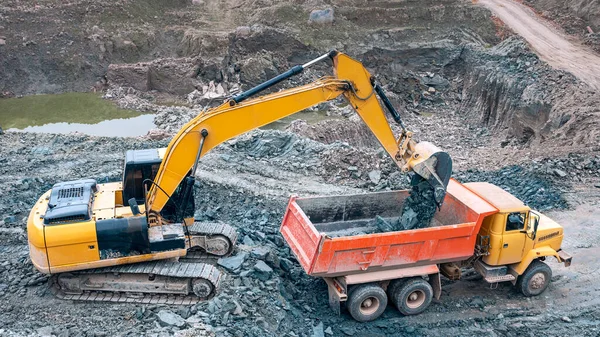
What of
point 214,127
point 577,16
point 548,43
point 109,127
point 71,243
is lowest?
point 109,127

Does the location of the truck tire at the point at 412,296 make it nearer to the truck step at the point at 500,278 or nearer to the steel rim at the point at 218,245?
the truck step at the point at 500,278

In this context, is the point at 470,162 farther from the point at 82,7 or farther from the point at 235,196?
the point at 82,7

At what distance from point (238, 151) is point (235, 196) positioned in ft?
10.7

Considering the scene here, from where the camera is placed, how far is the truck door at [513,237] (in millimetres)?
8648

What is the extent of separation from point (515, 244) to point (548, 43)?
1869cm

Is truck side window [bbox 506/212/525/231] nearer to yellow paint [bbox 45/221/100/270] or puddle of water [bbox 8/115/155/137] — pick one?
yellow paint [bbox 45/221/100/270]

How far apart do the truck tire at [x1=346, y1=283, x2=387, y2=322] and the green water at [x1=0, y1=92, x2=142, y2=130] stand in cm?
1782

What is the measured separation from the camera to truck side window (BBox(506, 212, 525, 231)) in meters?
8.62

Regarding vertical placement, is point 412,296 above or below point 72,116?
above

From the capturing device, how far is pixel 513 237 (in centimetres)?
871

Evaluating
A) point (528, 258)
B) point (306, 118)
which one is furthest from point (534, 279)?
point (306, 118)

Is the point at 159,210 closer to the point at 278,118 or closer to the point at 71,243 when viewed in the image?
the point at 71,243

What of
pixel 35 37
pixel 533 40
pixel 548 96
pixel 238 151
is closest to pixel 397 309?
pixel 238 151

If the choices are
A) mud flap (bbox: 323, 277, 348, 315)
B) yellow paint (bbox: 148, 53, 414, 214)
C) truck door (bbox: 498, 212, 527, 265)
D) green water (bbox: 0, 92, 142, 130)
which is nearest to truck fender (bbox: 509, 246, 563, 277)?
truck door (bbox: 498, 212, 527, 265)
